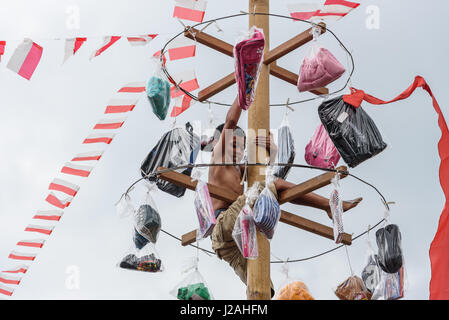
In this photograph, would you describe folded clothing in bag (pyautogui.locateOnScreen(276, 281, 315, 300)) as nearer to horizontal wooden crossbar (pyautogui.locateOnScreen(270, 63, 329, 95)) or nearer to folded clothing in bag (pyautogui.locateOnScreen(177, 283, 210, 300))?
folded clothing in bag (pyautogui.locateOnScreen(177, 283, 210, 300))

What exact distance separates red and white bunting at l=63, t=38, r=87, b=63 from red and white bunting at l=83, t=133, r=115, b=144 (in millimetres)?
1154

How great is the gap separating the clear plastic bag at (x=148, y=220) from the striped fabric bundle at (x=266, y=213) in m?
1.12

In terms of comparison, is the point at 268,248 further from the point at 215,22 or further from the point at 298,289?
the point at 215,22

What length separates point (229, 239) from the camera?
6094 millimetres

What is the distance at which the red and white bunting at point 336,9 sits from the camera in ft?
21.4

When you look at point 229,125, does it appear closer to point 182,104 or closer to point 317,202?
point 317,202

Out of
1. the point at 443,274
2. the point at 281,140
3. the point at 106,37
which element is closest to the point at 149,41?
the point at 106,37

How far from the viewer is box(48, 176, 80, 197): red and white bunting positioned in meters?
7.77

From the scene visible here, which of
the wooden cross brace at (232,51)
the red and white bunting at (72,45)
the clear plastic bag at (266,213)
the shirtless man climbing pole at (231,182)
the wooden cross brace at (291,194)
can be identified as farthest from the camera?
the red and white bunting at (72,45)

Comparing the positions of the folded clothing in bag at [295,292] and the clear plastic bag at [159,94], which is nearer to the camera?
the folded clothing in bag at [295,292]

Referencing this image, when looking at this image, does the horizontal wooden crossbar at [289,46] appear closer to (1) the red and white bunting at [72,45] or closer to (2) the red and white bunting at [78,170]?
(1) the red and white bunting at [72,45]

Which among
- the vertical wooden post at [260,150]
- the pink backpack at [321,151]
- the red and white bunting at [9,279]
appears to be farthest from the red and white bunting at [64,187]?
the pink backpack at [321,151]
